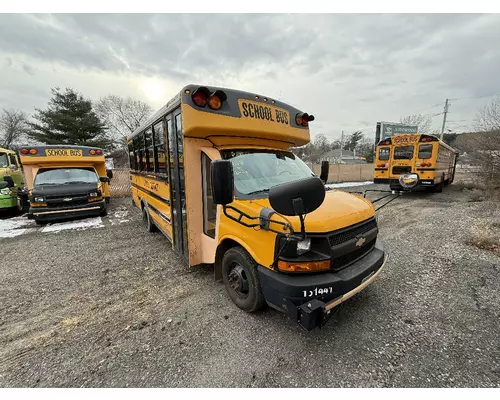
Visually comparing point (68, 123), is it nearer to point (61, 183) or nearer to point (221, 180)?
point (61, 183)

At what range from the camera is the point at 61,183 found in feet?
25.4

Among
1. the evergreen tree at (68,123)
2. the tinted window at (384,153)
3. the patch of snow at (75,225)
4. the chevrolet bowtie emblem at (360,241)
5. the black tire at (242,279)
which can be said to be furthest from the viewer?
the evergreen tree at (68,123)

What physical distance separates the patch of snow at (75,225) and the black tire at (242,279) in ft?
19.6

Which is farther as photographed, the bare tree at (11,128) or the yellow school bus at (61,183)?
the bare tree at (11,128)

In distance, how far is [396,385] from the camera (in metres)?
2.00

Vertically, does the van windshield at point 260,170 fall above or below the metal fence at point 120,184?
above

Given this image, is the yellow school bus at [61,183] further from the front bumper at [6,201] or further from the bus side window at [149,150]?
the bus side window at [149,150]

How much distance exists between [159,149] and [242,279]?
303cm

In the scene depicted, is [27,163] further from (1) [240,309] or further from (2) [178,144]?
(1) [240,309]

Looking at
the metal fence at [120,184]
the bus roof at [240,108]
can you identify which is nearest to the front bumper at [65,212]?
the bus roof at [240,108]

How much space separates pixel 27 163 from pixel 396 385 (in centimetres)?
1106

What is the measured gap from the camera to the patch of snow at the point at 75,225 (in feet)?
22.7

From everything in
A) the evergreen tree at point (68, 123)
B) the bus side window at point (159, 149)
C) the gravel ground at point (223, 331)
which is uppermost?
the evergreen tree at point (68, 123)

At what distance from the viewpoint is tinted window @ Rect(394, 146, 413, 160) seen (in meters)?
11.8
